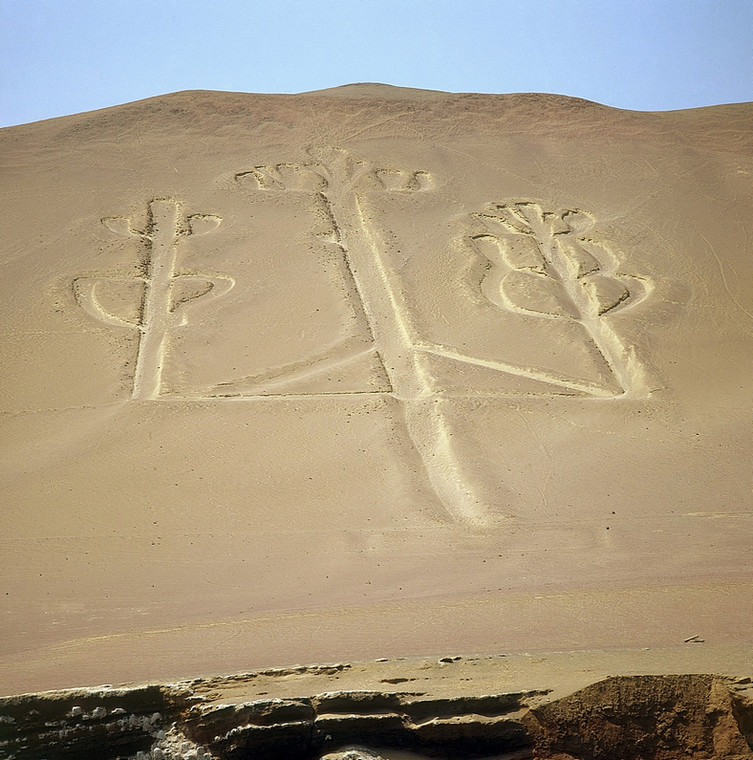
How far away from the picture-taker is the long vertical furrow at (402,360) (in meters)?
7.50

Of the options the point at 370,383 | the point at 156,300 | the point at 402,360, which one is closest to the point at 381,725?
the point at 370,383

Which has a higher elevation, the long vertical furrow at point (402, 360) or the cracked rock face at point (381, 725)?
the long vertical furrow at point (402, 360)

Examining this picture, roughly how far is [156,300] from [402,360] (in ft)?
11.5

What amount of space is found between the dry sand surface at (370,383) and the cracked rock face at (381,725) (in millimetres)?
484

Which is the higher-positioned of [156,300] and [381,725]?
[156,300]

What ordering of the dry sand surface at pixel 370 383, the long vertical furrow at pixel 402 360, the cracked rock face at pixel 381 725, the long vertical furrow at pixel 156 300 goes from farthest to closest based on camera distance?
1. the long vertical furrow at pixel 156 300
2. the long vertical furrow at pixel 402 360
3. the dry sand surface at pixel 370 383
4. the cracked rock face at pixel 381 725

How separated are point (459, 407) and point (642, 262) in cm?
501

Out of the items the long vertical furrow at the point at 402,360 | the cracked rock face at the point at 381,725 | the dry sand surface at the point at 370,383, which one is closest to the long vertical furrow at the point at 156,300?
the dry sand surface at the point at 370,383

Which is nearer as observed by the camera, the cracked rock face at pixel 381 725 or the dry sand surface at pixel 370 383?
the cracked rock face at pixel 381 725

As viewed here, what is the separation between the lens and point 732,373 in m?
9.91

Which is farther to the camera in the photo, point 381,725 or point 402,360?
point 402,360

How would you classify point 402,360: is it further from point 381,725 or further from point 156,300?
point 381,725

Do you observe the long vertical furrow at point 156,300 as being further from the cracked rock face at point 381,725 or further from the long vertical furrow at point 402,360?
the cracked rock face at point 381,725

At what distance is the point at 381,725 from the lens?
11.3 feet
